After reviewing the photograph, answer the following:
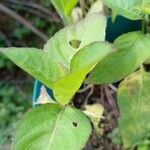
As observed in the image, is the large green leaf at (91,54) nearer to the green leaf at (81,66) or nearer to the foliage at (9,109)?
the green leaf at (81,66)

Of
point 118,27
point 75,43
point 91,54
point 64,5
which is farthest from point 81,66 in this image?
point 118,27

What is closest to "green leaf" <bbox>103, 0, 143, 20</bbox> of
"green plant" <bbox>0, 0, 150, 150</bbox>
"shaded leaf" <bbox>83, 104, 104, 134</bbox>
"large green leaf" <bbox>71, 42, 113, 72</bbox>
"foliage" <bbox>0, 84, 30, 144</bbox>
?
"green plant" <bbox>0, 0, 150, 150</bbox>

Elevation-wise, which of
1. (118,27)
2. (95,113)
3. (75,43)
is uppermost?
(75,43)

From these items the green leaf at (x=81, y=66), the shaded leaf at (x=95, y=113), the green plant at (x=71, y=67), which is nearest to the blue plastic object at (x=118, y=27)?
the shaded leaf at (x=95, y=113)

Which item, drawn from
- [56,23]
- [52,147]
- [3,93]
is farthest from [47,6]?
[52,147]

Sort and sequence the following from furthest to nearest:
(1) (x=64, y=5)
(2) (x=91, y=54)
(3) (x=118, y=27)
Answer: (3) (x=118, y=27) → (1) (x=64, y=5) → (2) (x=91, y=54)

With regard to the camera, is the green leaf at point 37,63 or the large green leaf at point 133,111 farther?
the large green leaf at point 133,111

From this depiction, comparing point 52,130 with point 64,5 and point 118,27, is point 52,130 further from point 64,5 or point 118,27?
point 118,27

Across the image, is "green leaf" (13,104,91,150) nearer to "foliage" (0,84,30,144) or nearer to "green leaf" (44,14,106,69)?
"green leaf" (44,14,106,69)
